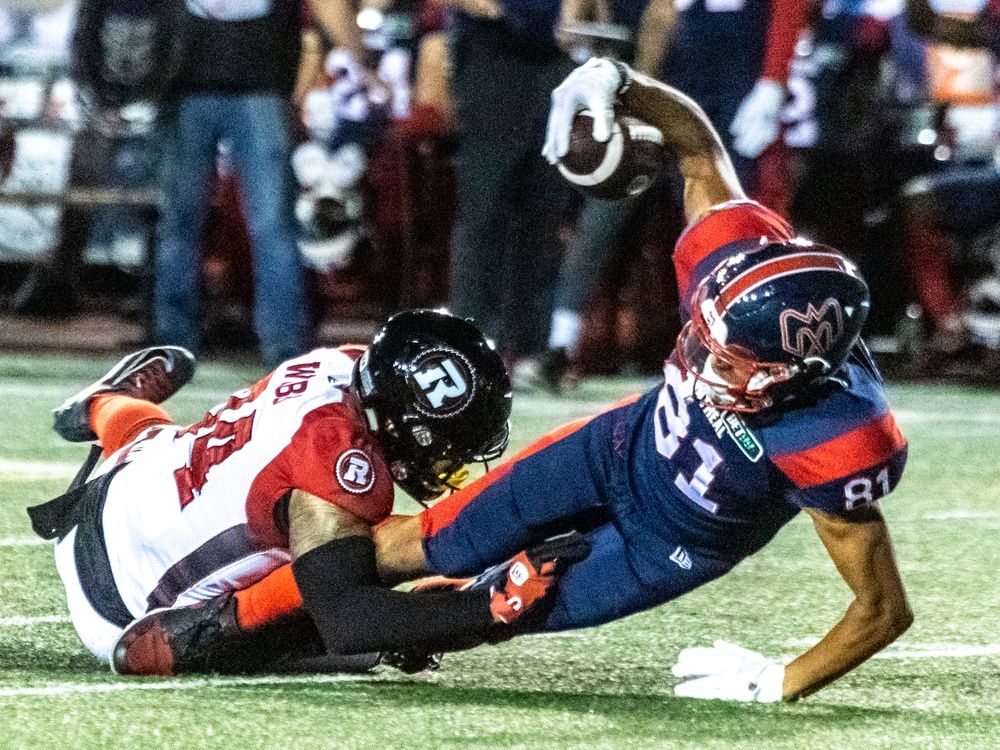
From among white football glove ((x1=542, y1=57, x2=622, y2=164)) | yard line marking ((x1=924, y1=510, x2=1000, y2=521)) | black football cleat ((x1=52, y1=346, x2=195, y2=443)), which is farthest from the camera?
yard line marking ((x1=924, y1=510, x2=1000, y2=521))

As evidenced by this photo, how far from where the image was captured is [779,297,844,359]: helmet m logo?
354 cm

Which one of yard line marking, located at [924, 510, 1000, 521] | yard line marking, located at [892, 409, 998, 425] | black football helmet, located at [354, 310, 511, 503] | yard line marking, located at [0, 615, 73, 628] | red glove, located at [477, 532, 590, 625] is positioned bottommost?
A: yard line marking, located at [892, 409, 998, 425]

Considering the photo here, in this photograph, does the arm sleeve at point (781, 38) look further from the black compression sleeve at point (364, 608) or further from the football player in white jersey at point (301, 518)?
the black compression sleeve at point (364, 608)

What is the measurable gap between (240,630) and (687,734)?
0.96 metres

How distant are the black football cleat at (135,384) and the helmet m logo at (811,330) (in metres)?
2.05

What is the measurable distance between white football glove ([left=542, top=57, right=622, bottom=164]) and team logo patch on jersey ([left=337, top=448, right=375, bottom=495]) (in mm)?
980

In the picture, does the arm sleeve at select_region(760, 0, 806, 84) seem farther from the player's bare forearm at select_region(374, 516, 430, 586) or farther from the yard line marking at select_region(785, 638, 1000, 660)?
the player's bare forearm at select_region(374, 516, 430, 586)

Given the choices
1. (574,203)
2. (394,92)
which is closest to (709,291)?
(574,203)

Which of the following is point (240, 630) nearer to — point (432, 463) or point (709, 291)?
point (432, 463)

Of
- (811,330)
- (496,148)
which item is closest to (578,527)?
(811,330)

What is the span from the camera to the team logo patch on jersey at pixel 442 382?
3896 mm

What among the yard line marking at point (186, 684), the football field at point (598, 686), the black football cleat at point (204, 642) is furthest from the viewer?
the black football cleat at point (204, 642)

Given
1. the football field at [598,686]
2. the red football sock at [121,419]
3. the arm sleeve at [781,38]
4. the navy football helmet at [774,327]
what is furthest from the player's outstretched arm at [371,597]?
the arm sleeve at [781,38]

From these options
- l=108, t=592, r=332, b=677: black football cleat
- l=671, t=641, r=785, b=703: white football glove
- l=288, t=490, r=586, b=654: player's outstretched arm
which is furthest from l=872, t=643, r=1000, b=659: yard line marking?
l=108, t=592, r=332, b=677: black football cleat
